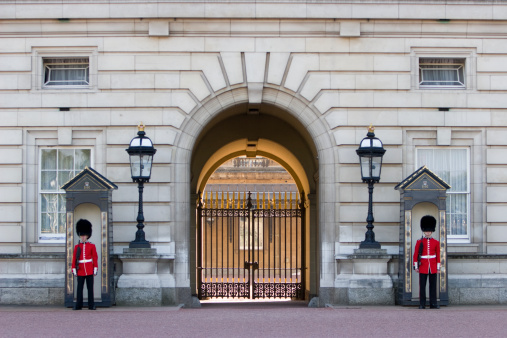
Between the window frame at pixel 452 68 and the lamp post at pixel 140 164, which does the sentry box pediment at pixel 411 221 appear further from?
the lamp post at pixel 140 164

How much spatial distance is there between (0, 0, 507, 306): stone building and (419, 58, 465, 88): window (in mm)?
186

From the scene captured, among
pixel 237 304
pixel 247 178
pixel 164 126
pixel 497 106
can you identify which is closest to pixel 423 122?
pixel 497 106

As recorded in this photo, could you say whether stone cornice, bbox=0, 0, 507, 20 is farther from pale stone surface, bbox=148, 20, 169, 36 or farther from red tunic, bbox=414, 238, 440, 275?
red tunic, bbox=414, 238, 440, 275

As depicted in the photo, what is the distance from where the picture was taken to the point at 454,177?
18.3m

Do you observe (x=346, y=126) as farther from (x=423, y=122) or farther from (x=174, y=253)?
(x=174, y=253)

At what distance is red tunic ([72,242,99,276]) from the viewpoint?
53.7 ft

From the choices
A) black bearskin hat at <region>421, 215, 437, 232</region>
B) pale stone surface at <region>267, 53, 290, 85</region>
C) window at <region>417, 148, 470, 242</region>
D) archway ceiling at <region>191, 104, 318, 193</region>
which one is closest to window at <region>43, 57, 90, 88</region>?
pale stone surface at <region>267, 53, 290, 85</region>

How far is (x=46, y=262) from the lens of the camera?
57.9 feet

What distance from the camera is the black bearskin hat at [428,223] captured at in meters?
16.7

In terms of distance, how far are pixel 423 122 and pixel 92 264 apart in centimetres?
603

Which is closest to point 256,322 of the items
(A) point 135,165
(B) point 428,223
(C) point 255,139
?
(B) point 428,223

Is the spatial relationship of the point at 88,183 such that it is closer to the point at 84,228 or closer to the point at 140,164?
the point at 84,228

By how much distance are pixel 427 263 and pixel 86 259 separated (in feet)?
17.3

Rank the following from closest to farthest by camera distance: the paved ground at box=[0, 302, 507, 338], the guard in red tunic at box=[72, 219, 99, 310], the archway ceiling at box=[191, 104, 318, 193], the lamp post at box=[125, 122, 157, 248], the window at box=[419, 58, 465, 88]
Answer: the paved ground at box=[0, 302, 507, 338] < the guard in red tunic at box=[72, 219, 99, 310] < the lamp post at box=[125, 122, 157, 248] < the window at box=[419, 58, 465, 88] < the archway ceiling at box=[191, 104, 318, 193]
